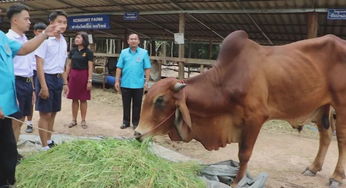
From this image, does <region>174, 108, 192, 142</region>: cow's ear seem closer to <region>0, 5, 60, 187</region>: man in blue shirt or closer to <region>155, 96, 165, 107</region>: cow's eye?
<region>155, 96, 165, 107</region>: cow's eye

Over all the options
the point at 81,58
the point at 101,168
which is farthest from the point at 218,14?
the point at 101,168

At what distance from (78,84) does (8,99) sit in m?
3.28

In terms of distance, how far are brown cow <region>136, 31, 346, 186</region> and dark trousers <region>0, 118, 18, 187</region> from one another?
1039 millimetres

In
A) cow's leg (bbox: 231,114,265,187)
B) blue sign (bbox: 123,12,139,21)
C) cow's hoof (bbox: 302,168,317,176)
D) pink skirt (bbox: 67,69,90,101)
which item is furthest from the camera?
blue sign (bbox: 123,12,139,21)

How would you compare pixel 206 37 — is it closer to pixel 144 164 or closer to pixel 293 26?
pixel 293 26

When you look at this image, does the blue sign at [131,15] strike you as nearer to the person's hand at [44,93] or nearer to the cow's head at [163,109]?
the person's hand at [44,93]

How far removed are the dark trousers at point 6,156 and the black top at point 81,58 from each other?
10.7ft

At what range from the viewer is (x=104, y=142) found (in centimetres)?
309

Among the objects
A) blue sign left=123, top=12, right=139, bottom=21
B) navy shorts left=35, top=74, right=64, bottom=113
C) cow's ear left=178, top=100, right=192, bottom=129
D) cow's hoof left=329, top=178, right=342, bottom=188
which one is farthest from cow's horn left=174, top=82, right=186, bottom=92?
blue sign left=123, top=12, right=139, bottom=21

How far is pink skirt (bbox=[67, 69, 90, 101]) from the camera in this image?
6113 mm

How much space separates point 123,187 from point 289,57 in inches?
89.6

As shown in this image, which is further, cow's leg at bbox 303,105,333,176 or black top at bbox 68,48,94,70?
black top at bbox 68,48,94,70

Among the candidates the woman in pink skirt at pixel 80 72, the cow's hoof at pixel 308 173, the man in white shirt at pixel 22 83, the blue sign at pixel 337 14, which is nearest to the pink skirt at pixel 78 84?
the woman in pink skirt at pixel 80 72

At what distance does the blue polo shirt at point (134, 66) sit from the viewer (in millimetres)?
5836
